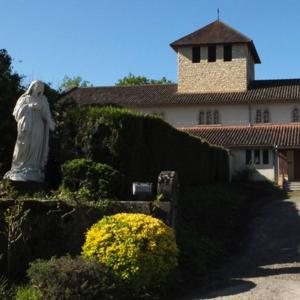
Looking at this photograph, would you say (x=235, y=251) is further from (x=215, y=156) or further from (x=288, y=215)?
(x=215, y=156)

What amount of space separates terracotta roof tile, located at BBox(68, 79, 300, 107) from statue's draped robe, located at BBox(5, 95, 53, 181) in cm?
3542

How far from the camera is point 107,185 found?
13680 mm

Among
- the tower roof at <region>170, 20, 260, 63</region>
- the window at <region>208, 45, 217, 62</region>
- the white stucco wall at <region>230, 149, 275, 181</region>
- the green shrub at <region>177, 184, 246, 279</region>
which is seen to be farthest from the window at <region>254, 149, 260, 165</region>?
the green shrub at <region>177, 184, 246, 279</region>

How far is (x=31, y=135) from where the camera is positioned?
12703mm

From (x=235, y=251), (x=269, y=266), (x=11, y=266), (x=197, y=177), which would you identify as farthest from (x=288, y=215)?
(x=11, y=266)

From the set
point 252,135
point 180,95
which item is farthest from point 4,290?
point 180,95

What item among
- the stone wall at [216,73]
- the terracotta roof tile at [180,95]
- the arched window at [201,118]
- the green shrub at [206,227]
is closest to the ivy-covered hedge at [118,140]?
the green shrub at [206,227]

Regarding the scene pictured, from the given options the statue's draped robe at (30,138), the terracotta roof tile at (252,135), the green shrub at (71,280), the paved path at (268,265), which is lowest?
the paved path at (268,265)

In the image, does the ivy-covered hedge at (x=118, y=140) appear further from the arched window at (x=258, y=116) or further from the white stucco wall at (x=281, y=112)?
the white stucco wall at (x=281, y=112)

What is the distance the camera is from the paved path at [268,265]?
9.79m

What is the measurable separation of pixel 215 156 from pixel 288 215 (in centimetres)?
1030

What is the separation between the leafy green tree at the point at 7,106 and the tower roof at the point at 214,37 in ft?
104

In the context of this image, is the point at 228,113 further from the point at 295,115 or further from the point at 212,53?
the point at 212,53

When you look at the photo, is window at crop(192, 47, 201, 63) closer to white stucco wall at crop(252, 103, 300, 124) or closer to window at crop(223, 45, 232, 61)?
window at crop(223, 45, 232, 61)
